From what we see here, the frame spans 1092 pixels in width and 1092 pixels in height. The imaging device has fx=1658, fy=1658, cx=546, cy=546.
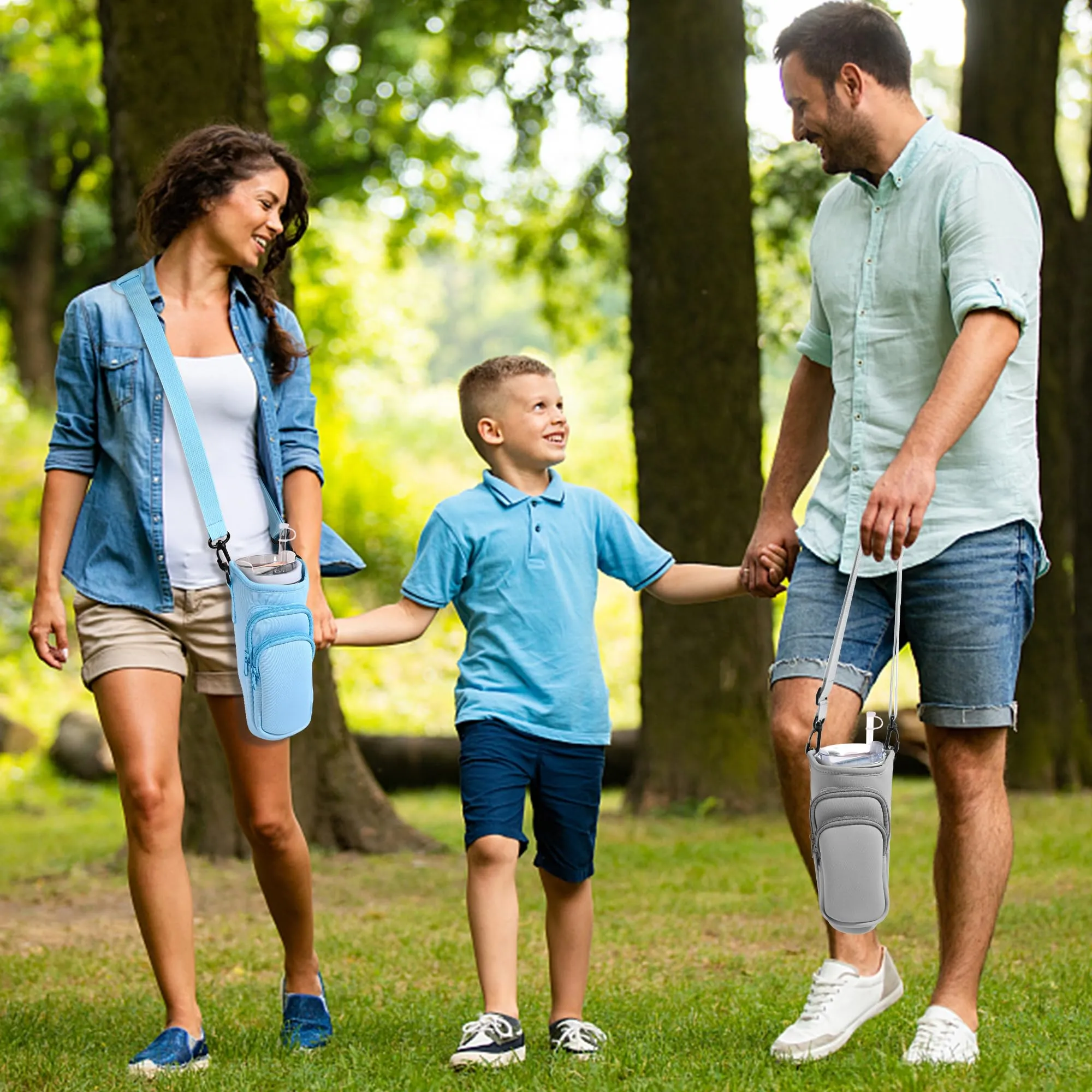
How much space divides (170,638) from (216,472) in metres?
0.45

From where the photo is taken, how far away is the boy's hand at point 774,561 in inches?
169

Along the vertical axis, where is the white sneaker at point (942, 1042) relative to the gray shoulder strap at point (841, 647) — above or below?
below

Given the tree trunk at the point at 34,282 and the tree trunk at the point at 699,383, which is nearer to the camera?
the tree trunk at the point at 699,383

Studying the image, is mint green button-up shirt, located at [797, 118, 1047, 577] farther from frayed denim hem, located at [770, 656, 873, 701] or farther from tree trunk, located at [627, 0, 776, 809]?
tree trunk, located at [627, 0, 776, 809]

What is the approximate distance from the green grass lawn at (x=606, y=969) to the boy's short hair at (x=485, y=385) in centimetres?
163

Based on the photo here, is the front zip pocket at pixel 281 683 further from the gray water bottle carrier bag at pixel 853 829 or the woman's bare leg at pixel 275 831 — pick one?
the gray water bottle carrier bag at pixel 853 829

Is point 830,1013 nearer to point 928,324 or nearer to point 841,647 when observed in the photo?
point 841,647

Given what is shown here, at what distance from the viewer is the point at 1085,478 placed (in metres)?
12.5

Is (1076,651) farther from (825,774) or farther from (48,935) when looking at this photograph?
(825,774)

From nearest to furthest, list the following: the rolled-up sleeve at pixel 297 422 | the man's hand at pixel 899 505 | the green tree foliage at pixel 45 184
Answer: the man's hand at pixel 899 505
the rolled-up sleeve at pixel 297 422
the green tree foliage at pixel 45 184

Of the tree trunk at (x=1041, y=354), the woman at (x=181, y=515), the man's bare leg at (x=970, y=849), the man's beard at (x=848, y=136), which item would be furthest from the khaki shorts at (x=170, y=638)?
the tree trunk at (x=1041, y=354)

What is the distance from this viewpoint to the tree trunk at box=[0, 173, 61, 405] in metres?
27.9

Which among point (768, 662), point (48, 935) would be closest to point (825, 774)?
point (48, 935)

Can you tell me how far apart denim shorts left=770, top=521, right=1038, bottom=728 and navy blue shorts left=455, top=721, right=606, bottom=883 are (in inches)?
24.6
